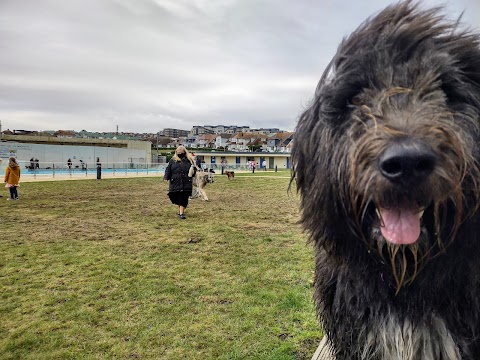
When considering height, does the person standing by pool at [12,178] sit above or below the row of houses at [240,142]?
below

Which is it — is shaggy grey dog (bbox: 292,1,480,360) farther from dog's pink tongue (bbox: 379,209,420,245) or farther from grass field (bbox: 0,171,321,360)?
grass field (bbox: 0,171,321,360)

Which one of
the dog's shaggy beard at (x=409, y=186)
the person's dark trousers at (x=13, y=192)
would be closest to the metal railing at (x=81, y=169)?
the person's dark trousers at (x=13, y=192)

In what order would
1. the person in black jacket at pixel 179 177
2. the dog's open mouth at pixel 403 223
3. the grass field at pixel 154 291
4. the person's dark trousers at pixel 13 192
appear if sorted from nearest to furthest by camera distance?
the dog's open mouth at pixel 403 223 → the grass field at pixel 154 291 → the person in black jacket at pixel 179 177 → the person's dark trousers at pixel 13 192

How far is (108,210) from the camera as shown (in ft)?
42.5

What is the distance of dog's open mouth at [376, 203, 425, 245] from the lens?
1660mm

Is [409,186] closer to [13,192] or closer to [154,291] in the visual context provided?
[154,291]

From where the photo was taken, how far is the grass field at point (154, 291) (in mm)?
3752

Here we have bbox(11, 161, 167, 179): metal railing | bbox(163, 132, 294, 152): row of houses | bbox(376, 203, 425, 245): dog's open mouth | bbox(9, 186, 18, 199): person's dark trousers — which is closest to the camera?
bbox(376, 203, 425, 245): dog's open mouth

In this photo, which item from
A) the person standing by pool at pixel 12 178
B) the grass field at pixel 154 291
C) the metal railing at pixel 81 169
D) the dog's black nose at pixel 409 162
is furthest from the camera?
the metal railing at pixel 81 169

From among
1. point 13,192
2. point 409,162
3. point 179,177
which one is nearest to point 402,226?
point 409,162

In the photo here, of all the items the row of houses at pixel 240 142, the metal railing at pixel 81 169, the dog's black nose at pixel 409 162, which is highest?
the row of houses at pixel 240 142

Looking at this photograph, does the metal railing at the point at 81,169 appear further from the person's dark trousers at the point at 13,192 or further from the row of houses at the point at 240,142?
the row of houses at the point at 240,142

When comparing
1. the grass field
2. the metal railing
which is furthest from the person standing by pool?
the metal railing

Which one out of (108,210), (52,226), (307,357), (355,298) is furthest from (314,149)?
(108,210)
